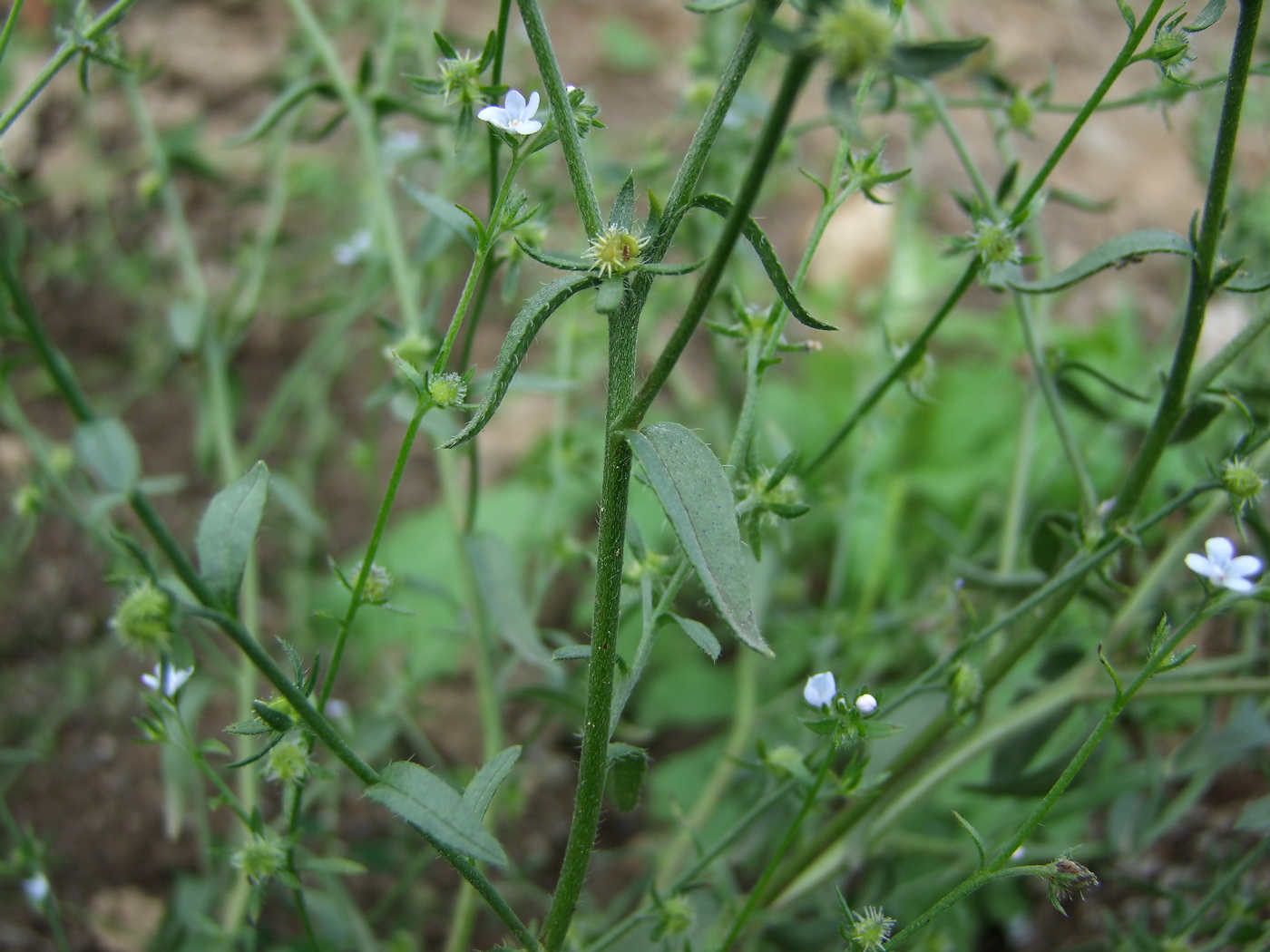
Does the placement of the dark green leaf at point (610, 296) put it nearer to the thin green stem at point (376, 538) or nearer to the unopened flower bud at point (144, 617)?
the thin green stem at point (376, 538)

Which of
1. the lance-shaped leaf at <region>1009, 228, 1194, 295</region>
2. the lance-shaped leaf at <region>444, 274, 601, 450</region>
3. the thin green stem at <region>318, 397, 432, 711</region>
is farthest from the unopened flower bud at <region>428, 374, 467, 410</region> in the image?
the lance-shaped leaf at <region>1009, 228, 1194, 295</region>

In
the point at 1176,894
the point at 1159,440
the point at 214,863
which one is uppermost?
the point at 1159,440

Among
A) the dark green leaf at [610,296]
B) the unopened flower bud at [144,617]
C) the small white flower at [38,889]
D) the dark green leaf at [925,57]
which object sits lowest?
the small white flower at [38,889]

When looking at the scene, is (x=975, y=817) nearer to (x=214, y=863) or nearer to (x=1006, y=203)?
(x=1006, y=203)

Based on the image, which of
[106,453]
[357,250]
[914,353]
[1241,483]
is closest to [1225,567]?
[1241,483]

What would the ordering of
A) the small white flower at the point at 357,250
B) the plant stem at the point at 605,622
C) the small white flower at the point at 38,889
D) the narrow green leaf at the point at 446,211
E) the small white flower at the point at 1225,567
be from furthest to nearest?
the small white flower at the point at 357,250 → the small white flower at the point at 38,889 → the narrow green leaf at the point at 446,211 → the small white flower at the point at 1225,567 → the plant stem at the point at 605,622

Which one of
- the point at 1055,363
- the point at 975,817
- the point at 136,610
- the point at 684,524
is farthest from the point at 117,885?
the point at 1055,363

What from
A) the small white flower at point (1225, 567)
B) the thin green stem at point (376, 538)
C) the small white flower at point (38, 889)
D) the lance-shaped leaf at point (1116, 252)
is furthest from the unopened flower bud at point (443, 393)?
the small white flower at point (38, 889)
